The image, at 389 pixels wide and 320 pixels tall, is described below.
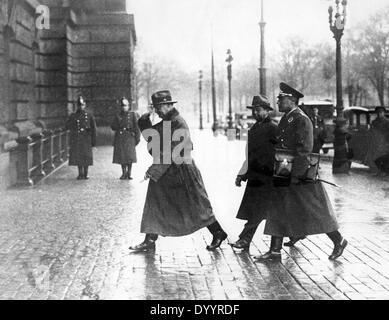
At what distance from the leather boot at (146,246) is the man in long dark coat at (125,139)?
25.0 ft

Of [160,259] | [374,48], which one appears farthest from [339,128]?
[374,48]

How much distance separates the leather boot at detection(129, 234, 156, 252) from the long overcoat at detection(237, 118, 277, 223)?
3.33 feet

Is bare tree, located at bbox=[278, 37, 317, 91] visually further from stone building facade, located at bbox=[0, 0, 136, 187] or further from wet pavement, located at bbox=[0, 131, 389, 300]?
wet pavement, located at bbox=[0, 131, 389, 300]

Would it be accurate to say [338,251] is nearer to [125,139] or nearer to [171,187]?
[171,187]

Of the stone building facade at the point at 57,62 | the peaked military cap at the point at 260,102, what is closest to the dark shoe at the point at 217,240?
the peaked military cap at the point at 260,102

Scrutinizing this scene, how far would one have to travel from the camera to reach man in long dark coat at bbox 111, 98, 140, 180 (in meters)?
15.3

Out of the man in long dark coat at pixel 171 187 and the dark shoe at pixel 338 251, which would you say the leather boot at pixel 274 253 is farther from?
the man in long dark coat at pixel 171 187

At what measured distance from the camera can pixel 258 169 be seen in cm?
767

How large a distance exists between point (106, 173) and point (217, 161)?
449 centimetres

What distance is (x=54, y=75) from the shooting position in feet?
72.9

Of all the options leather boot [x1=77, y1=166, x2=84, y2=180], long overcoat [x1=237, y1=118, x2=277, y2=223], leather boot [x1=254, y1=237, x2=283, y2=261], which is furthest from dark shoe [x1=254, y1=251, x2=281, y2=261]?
leather boot [x1=77, y1=166, x2=84, y2=180]

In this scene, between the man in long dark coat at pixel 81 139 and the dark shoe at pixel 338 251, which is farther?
the man in long dark coat at pixel 81 139

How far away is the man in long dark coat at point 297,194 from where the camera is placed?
22.9 feet

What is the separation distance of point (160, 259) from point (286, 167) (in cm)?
163
